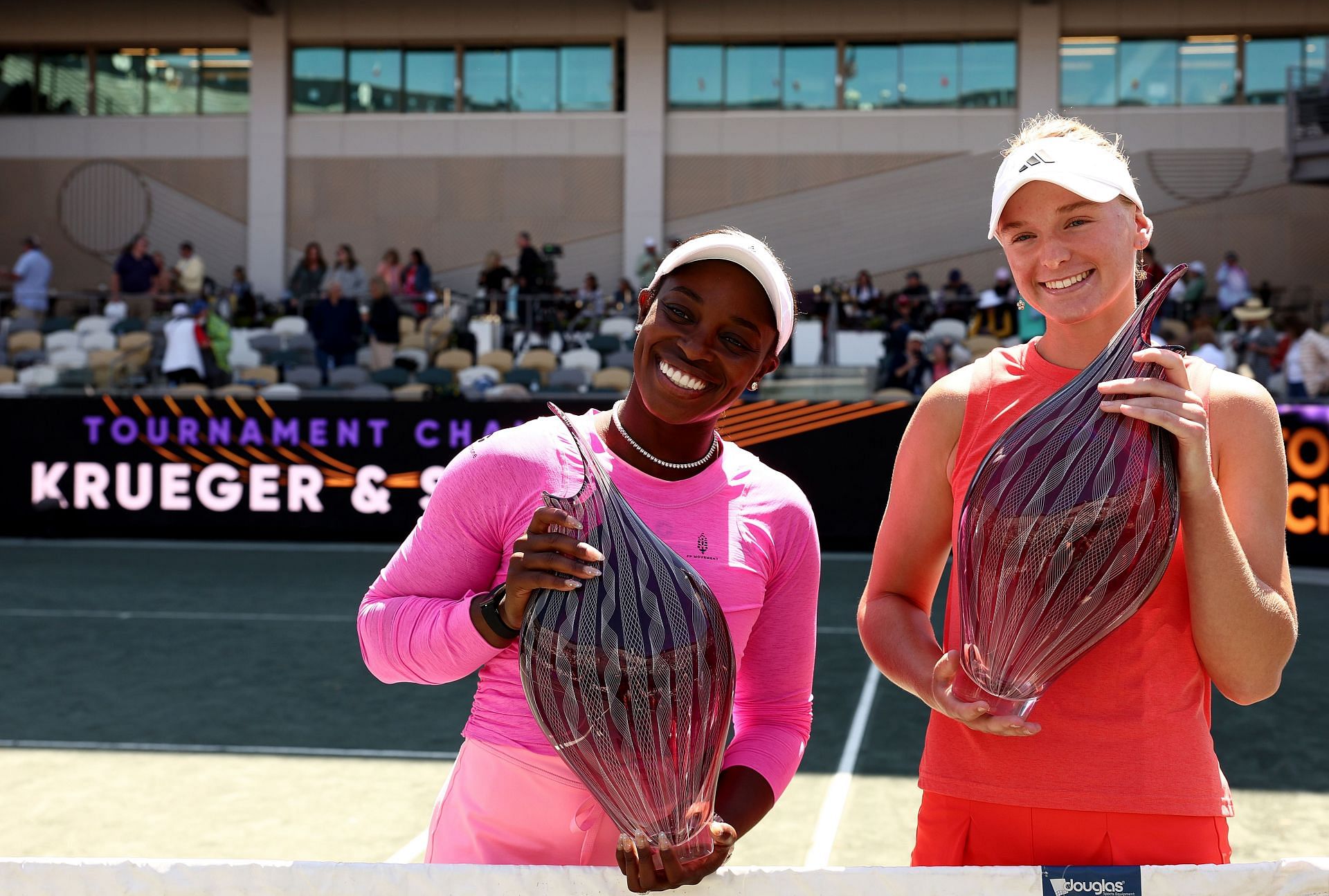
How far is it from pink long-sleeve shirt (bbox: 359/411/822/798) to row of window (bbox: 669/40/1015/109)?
21.2 m

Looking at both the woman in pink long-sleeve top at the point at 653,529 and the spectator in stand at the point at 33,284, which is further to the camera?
the spectator in stand at the point at 33,284

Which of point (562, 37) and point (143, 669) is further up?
point (562, 37)

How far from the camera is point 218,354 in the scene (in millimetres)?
14922

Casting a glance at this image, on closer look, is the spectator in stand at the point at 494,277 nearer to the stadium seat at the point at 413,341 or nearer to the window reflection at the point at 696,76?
the stadium seat at the point at 413,341

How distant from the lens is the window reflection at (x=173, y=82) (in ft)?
75.0

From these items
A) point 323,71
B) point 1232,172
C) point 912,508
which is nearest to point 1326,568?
point 912,508

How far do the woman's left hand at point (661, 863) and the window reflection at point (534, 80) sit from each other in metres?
21.9

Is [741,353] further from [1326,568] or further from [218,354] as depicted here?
[218,354]

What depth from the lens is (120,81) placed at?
22984mm

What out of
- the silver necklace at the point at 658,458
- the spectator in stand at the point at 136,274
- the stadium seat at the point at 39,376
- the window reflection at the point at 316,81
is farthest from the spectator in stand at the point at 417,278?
the silver necklace at the point at 658,458

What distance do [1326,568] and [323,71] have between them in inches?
709

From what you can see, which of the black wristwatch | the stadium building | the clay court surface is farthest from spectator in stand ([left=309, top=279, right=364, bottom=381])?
the black wristwatch

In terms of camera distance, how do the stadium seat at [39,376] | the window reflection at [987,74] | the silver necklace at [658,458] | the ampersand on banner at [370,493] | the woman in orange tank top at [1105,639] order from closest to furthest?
the woman in orange tank top at [1105,639]
the silver necklace at [658,458]
the ampersand on banner at [370,493]
the stadium seat at [39,376]
the window reflection at [987,74]

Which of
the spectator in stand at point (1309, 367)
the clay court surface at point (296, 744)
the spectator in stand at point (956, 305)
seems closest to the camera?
the clay court surface at point (296, 744)
